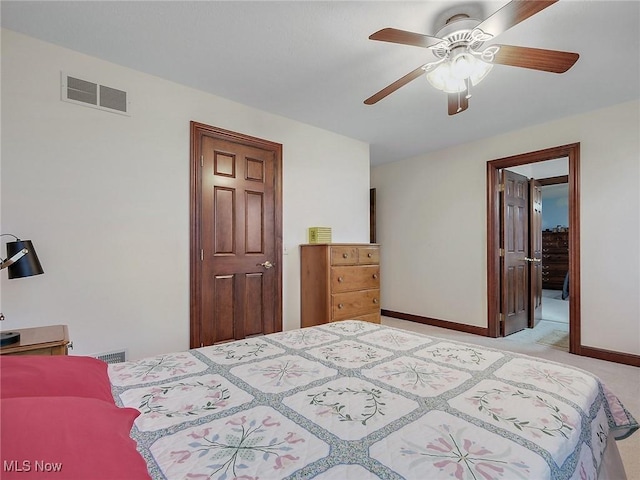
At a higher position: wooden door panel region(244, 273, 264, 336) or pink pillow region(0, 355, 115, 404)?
pink pillow region(0, 355, 115, 404)

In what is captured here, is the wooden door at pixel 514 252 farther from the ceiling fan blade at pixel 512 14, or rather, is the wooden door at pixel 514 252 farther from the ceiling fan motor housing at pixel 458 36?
the ceiling fan blade at pixel 512 14

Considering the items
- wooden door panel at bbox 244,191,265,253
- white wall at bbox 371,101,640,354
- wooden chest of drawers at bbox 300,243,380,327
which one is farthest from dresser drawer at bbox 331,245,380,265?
white wall at bbox 371,101,640,354

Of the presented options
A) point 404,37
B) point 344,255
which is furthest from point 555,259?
point 404,37

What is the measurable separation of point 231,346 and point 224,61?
201cm

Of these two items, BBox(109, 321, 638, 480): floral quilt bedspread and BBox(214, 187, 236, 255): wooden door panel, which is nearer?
BBox(109, 321, 638, 480): floral quilt bedspread

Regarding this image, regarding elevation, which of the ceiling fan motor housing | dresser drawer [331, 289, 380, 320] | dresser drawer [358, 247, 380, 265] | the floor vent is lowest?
the floor vent

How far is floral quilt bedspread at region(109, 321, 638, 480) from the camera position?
2.31 ft

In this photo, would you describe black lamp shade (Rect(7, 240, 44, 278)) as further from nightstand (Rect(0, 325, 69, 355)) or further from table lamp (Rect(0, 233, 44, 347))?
nightstand (Rect(0, 325, 69, 355))

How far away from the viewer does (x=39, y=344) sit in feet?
5.42

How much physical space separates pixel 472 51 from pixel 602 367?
3.02 metres

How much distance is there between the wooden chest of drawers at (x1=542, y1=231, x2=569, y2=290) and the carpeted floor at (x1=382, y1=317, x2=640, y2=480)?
4226 mm

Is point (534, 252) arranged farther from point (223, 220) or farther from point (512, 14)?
point (223, 220)

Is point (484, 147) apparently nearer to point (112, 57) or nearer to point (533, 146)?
point (533, 146)

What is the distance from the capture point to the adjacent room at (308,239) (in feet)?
2.68
